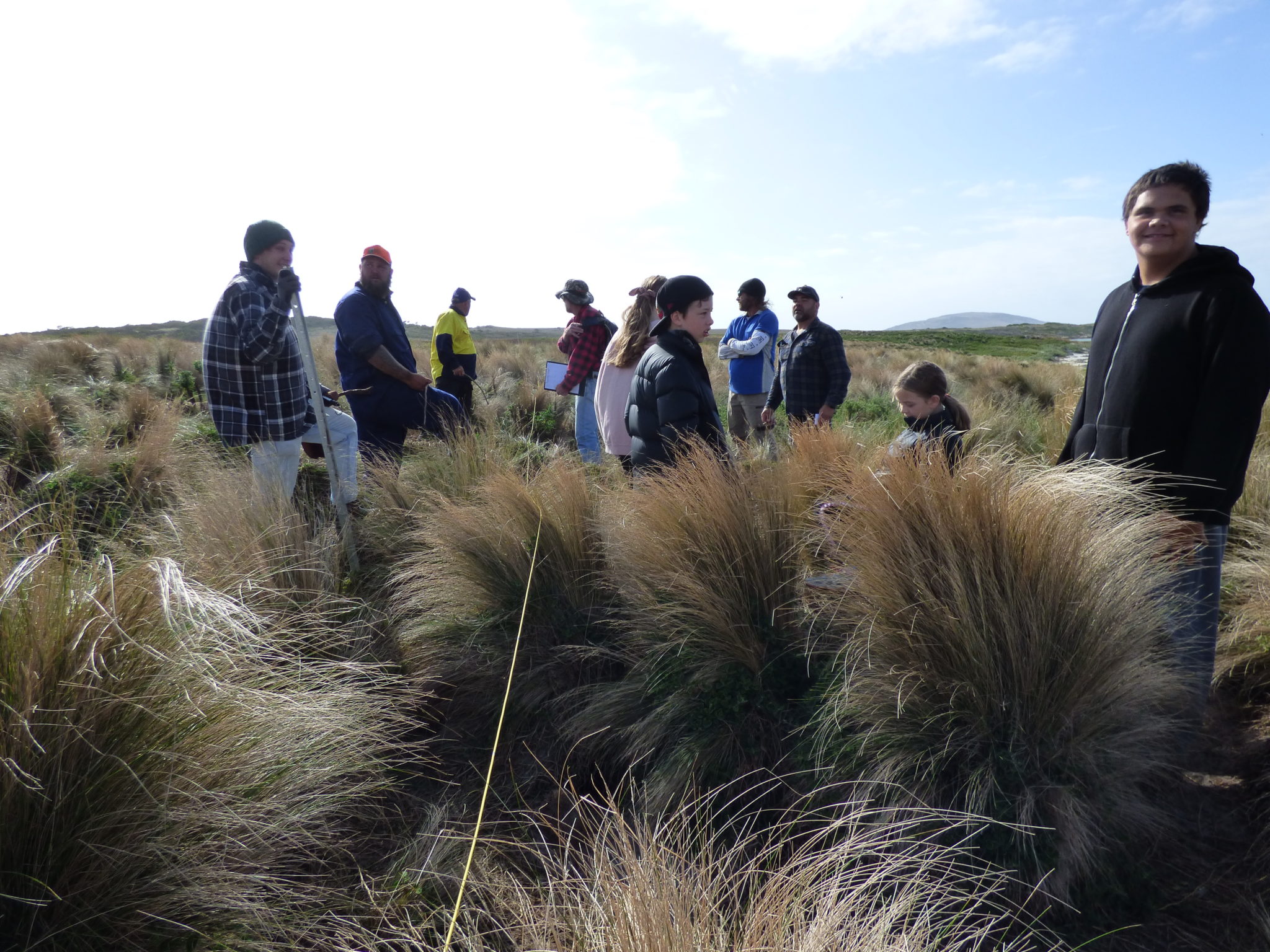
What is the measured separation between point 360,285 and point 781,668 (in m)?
→ 3.84

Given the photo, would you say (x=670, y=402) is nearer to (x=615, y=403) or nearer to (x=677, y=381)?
(x=677, y=381)

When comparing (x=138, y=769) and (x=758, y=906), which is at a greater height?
(x=138, y=769)

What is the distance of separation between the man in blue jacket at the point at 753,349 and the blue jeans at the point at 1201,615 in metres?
4.01

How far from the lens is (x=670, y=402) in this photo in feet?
12.4

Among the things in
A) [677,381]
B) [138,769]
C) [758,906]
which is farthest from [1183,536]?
[138,769]

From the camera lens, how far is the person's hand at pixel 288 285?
403cm

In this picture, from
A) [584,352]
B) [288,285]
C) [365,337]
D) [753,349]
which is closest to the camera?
[288,285]

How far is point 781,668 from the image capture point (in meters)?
2.98

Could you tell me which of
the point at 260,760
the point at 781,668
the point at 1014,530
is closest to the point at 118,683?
the point at 260,760

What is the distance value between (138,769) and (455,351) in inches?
283

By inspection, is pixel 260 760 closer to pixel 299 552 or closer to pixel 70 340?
pixel 299 552

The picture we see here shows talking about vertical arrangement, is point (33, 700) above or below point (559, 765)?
above

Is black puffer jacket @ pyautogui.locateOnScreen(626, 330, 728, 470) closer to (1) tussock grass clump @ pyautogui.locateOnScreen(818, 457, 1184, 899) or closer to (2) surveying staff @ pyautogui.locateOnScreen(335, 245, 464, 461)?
(1) tussock grass clump @ pyautogui.locateOnScreen(818, 457, 1184, 899)

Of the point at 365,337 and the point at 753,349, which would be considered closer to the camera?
the point at 365,337
